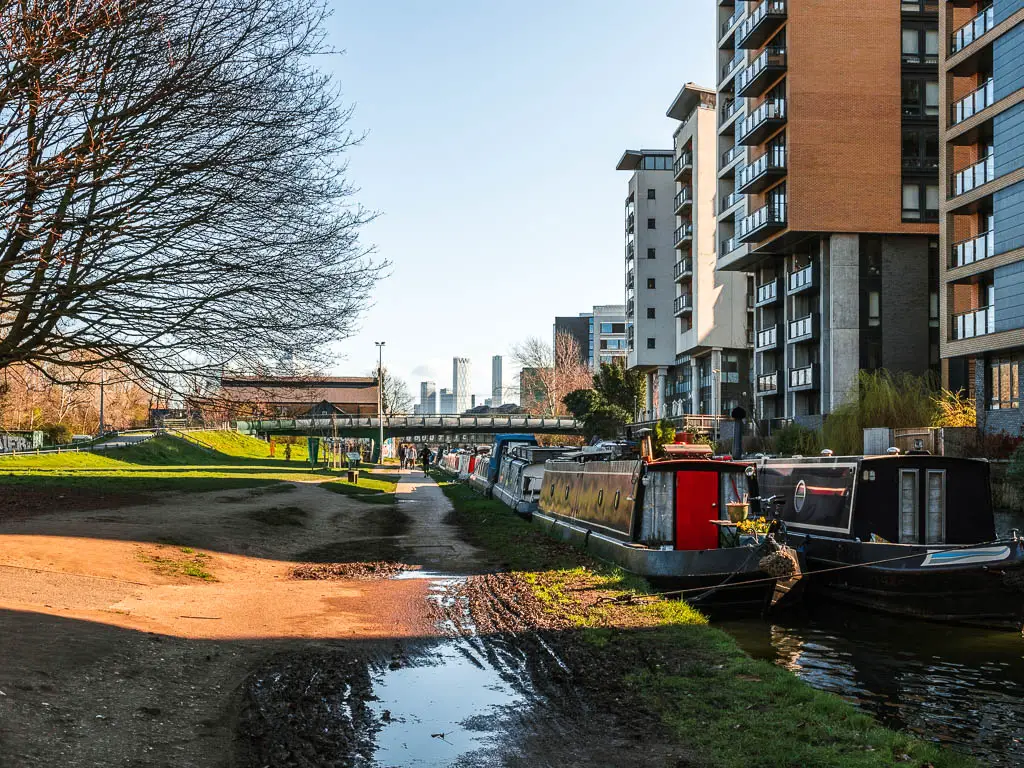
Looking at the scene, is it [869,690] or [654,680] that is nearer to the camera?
[654,680]

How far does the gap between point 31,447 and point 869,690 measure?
62.9 meters

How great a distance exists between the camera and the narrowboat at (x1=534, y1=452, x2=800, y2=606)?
1694 centimetres

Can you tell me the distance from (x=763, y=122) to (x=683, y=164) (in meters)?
22.9

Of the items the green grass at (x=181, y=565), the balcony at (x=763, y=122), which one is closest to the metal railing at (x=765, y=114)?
the balcony at (x=763, y=122)

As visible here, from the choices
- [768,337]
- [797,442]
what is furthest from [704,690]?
[768,337]

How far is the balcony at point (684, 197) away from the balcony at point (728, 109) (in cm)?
1071

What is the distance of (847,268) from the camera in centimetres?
5112

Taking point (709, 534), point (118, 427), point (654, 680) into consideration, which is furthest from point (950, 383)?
point (118, 427)

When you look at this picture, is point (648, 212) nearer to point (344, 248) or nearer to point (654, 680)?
point (344, 248)

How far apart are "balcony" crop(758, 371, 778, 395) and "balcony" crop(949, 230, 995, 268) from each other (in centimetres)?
1694

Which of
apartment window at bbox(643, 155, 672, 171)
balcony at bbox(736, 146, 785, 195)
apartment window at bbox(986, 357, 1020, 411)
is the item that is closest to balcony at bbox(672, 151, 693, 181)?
apartment window at bbox(643, 155, 672, 171)

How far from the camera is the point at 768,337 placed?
59.7 meters

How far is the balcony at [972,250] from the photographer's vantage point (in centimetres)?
3862

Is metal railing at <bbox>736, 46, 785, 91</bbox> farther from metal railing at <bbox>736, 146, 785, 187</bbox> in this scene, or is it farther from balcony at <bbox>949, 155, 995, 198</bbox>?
balcony at <bbox>949, 155, 995, 198</bbox>
